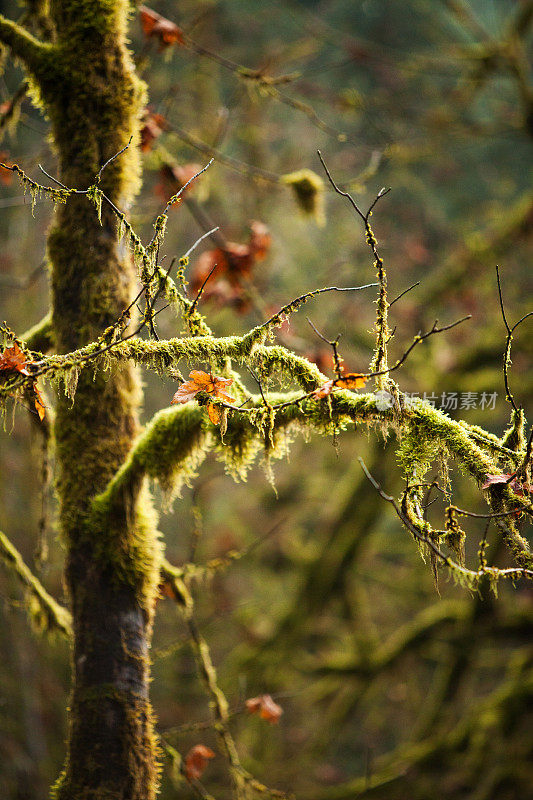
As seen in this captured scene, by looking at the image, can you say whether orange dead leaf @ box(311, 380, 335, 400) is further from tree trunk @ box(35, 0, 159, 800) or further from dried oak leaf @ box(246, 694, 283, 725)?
dried oak leaf @ box(246, 694, 283, 725)

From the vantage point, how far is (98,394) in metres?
2.02

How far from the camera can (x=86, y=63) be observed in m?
2.02

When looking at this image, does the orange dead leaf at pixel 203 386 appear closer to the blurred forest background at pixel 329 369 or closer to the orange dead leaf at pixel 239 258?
the blurred forest background at pixel 329 369

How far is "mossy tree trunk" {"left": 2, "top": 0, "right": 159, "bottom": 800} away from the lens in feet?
6.08

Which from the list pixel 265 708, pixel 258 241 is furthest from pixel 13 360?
pixel 258 241

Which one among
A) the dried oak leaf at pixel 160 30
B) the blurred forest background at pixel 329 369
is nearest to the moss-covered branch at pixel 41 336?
the blurred forest background at pixel 329 369

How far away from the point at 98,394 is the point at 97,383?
1.6 inches

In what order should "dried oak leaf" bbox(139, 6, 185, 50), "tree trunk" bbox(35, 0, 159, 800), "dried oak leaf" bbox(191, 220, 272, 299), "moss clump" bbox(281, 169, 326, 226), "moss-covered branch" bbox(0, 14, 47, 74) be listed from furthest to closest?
"dried oak leaf" bbox(191, 220, 272, 299) → "moss clump" bbox(281, 169, 326, 226) → "dried oak leaf" bbox(139, 6, 185, 50) → "moss-covered branch" bbox(0, 14, 47, 74) → "tree trunk" bbox(35, 0, 159, 800)

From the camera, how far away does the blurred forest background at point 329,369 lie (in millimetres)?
4074

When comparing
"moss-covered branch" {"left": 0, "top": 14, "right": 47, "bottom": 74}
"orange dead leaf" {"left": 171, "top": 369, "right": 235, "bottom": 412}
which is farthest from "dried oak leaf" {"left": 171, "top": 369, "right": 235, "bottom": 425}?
"moss-covered branch" {"left": 0, "top": 14, "right": 47, "bottom": 74}

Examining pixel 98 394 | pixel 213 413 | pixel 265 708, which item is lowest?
pixel 265 708

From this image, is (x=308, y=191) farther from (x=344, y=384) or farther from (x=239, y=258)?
(x=344, y=384)

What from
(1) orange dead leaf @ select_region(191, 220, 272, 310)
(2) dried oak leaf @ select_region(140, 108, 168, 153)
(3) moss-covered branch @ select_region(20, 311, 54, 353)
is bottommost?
(3) moss-covered branch @ select_region(20, 311, 54, 353)

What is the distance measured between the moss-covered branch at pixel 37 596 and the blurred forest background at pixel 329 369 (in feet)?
0.54
